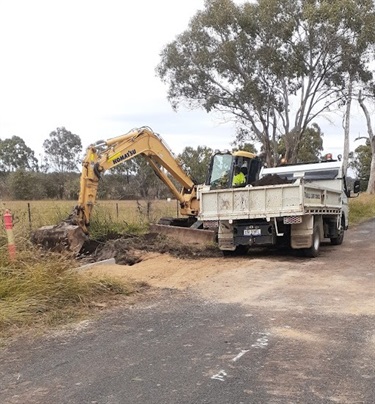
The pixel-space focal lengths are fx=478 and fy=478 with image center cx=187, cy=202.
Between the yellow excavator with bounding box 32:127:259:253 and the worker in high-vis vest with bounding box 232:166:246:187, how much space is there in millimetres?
108

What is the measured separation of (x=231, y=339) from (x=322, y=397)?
1.57 metres

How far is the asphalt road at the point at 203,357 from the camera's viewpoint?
388cm

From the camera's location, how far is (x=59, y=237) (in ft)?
36.7

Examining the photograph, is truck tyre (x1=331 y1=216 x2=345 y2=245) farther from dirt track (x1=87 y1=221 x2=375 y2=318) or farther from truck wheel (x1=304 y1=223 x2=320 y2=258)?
truck wheel (x1=304 y1=223 x2=320 y2=258)

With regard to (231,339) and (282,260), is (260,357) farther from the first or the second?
(282,260)

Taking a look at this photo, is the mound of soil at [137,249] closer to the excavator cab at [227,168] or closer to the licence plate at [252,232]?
the licence plate at [252,232]

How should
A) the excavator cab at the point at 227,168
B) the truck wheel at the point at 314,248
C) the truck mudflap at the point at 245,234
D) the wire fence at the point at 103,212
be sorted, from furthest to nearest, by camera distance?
the excavator cab at the point at 227,168 < the wire fence at the point at 103,212 < the truck wheel at the point at 314,248 < the truck mudflap at the point at 245,234

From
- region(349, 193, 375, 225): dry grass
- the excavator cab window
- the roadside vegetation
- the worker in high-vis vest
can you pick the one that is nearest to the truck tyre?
the worker in high-vis vest

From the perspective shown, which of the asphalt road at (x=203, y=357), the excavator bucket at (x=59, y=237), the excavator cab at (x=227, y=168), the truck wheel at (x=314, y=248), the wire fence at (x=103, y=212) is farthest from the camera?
the excavator cab at (x=227, y=168)

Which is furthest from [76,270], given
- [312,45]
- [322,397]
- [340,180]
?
[312,45]

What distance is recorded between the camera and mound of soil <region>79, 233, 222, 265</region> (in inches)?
445

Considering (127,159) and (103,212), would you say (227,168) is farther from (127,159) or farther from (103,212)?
(103,212)

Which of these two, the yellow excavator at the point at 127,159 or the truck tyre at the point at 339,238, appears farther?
the truck tyre at the point at 339,238

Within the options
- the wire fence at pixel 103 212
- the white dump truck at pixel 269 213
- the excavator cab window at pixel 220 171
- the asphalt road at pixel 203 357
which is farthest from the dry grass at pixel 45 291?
the excavator cab window at pixel 220 171
